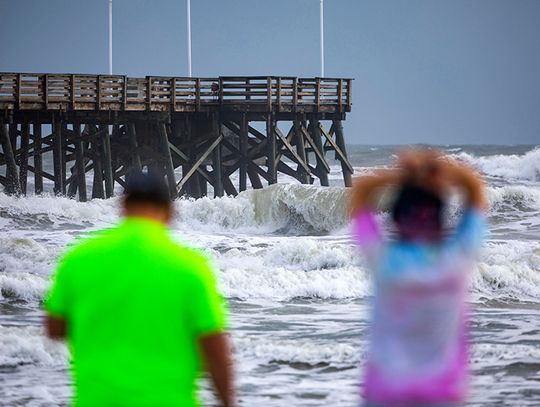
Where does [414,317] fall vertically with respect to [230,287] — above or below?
above

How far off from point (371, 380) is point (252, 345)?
7299 millimetres

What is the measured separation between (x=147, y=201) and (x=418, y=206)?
855 millimetres

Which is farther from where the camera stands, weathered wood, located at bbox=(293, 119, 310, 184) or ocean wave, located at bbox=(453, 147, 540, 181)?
ocean wave, located at bbox=(453, 147, 540, 181)

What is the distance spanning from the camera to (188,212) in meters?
29.0

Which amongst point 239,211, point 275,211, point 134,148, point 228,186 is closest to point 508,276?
point 275,211

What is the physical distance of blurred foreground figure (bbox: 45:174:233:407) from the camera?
3.57m

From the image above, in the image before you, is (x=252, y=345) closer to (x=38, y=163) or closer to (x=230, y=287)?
(x=230, y=287)

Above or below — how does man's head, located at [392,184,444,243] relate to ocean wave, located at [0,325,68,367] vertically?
above

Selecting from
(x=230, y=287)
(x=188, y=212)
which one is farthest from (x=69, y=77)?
(x=230, y=287)

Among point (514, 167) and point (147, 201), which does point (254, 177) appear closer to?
point (514, 167)

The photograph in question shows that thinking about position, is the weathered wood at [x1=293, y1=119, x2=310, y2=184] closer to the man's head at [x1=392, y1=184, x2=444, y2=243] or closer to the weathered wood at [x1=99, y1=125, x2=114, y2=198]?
the weathered wood at [x1=99, y1=125, x2=114, y2=198]

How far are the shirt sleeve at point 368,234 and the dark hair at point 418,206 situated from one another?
5.5 inches

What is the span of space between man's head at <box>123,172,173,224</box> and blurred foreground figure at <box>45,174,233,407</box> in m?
0.15

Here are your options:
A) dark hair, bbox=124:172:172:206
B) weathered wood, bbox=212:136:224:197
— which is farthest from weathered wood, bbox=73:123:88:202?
dark hair, bbox=124:172:172:206
